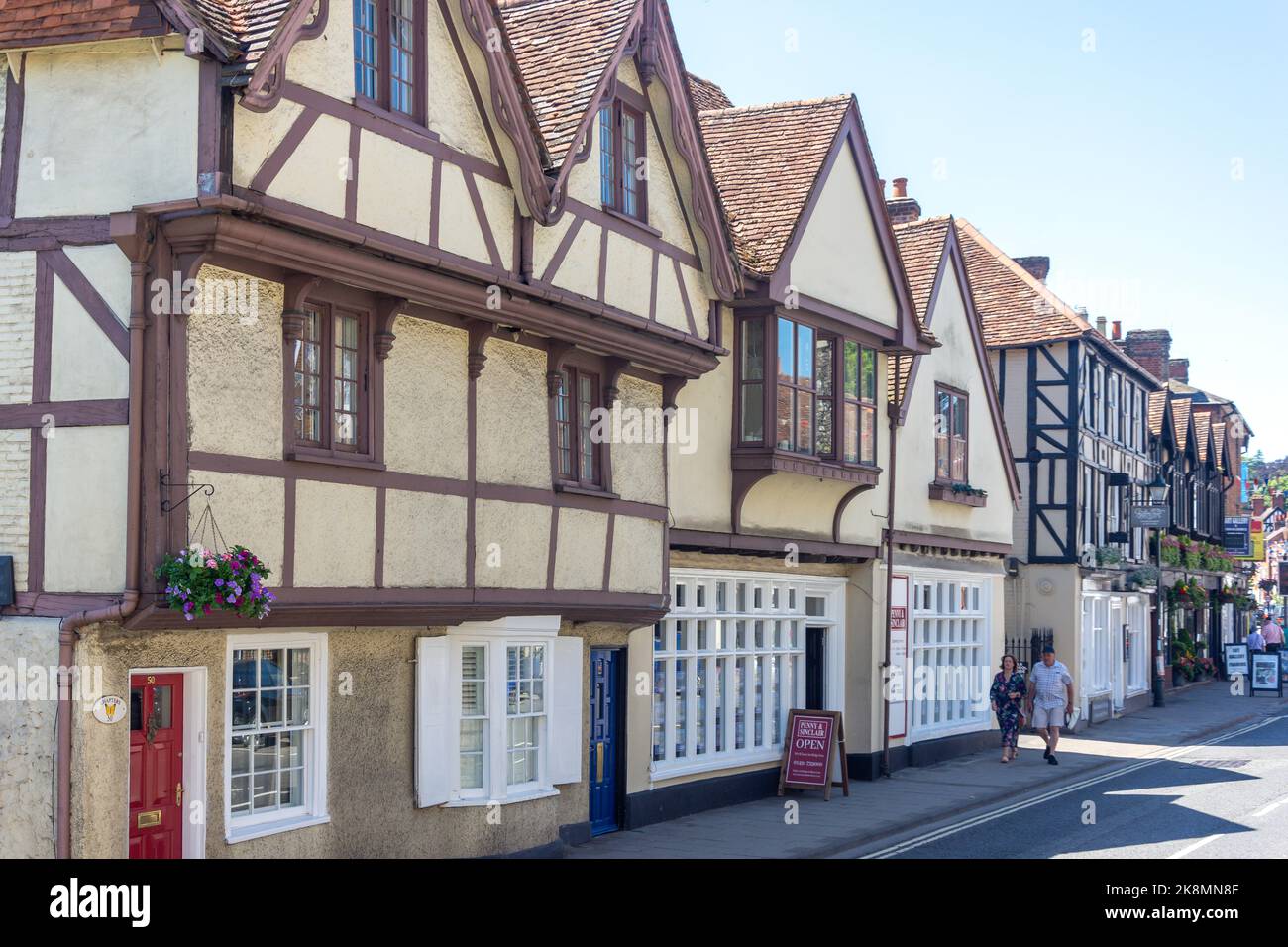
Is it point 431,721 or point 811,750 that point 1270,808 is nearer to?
point 811,750

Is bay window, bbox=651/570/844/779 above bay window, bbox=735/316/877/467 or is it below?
below

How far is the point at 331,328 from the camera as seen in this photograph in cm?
1278

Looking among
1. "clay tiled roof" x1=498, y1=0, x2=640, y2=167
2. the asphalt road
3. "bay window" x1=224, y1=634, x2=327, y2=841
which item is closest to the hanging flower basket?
"bay window" x1=224, y1=634, x2=327, y2=841

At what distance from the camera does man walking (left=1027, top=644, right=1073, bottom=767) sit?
26.0 m

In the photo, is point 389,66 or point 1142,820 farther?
point 1142,820

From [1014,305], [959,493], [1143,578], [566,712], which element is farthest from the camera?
[1143,578]

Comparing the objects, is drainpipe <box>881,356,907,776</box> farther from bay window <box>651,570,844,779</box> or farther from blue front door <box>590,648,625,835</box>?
blue front door <box>590,648,625,835</box>

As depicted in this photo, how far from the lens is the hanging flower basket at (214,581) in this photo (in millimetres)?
10859

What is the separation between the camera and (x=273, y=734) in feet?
41.9

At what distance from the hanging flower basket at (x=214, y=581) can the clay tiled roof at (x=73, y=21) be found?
12.3 feet

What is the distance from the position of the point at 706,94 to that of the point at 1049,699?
11898 mm

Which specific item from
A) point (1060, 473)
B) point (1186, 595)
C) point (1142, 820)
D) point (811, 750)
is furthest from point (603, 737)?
point (1186, 595)

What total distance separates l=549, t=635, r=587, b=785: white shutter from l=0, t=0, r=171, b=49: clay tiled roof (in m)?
7.62

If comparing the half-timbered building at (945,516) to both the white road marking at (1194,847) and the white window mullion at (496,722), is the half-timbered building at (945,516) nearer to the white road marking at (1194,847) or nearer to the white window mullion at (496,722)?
the white road marking at (1194,847)
